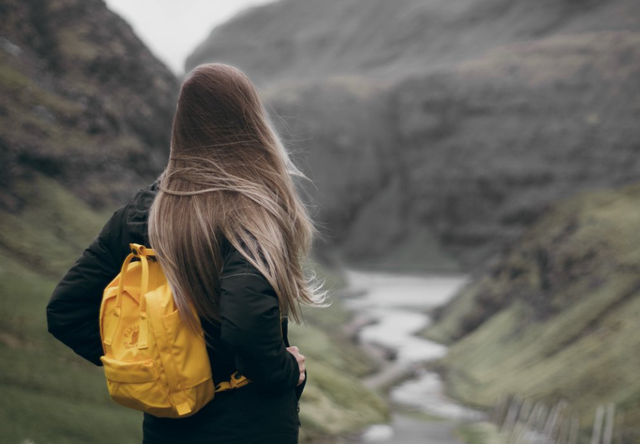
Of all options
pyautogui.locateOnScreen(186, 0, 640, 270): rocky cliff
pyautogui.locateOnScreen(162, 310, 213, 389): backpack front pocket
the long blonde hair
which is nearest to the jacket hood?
the long blonde hair

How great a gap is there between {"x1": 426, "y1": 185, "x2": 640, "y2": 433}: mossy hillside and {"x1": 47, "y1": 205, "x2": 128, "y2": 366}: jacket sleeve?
2840cm

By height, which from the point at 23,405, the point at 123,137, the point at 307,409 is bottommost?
the point at 23,405

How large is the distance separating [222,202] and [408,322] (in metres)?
71.7

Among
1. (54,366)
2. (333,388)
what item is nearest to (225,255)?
(54,366)

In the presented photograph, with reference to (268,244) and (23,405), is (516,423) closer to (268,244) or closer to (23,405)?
(23,405)

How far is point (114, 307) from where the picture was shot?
4.43 m

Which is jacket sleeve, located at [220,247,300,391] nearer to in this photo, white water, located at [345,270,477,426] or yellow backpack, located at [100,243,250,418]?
yellow backpack, located at [100,243,250,418]

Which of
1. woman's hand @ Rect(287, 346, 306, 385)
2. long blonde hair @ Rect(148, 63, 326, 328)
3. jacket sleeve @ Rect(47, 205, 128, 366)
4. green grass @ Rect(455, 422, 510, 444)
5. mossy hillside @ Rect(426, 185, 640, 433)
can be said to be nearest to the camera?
long blonde hair @ Rect(148, 63, 326, 328)

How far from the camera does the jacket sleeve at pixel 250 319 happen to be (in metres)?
4.10

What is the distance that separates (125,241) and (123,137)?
4263cm

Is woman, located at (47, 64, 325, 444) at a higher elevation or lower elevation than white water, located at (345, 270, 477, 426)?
lower

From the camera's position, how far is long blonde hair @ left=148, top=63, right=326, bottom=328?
4.39 meters

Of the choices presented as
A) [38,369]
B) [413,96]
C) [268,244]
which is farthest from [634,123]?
[268,244]

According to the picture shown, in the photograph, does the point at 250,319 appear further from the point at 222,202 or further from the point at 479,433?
the point at 479,433
